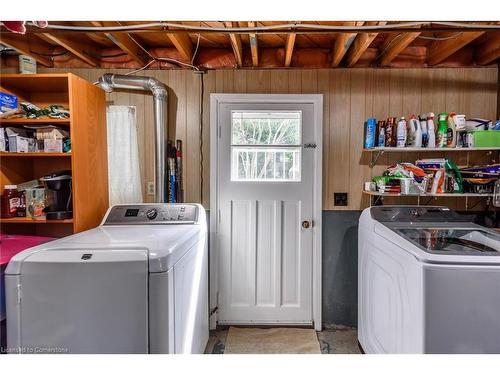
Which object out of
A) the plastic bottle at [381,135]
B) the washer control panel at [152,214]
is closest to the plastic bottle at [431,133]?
the plastic bottle at [381,135]

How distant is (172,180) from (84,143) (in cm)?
70

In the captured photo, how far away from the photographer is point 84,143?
2.09 metres

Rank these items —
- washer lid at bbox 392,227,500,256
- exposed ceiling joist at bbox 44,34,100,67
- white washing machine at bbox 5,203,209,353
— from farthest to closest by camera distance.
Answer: exposed ceiling joist at bbox 44,34,100,67
washer lid at bbox 392,227,500,256
white washing machine at bbox 5,203,209,353

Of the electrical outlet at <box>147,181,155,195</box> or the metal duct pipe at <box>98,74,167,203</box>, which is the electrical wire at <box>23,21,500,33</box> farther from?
the electrical outlet at <box>147,181,155,195</box>

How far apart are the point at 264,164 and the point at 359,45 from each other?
116 cm

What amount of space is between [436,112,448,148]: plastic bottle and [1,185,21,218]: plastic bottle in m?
3.12

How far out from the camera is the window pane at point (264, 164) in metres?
2.58

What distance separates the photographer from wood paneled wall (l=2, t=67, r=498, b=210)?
2.53 meters

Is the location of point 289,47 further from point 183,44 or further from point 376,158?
point 376,158

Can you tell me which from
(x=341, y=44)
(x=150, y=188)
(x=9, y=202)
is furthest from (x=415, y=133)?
(x=9, y=202)

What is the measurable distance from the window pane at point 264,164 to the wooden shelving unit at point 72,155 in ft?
3.55

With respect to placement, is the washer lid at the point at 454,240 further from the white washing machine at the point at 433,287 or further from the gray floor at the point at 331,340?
the gray floor at the point at 331,340

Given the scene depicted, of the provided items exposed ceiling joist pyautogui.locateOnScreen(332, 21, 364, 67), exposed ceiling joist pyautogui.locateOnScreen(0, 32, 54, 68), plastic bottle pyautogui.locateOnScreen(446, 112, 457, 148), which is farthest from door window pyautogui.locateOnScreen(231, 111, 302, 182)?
exposed ceiling joist pyautogui.locateOnScreen(0, 32, 54, 68)

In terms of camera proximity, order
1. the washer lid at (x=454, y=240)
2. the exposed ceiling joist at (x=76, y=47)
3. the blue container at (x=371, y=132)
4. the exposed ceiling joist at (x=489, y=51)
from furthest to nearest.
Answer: the blue container at (x=371, y=132) < the exposed ceiling joist at (x=489, y=51) < the exposed ceiling joist at (x=76, y=47) < the washer lid at (x=454, y=240)
